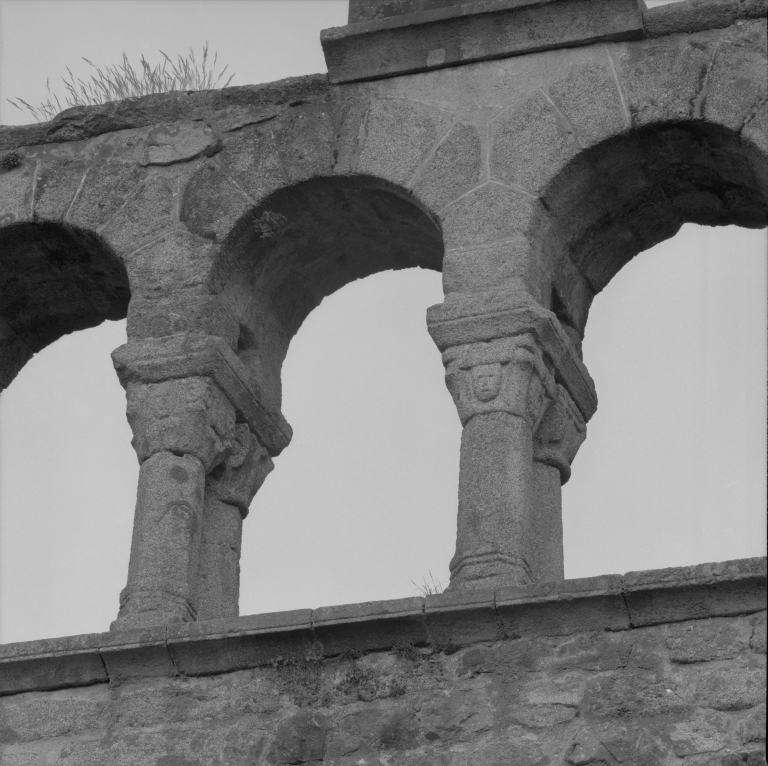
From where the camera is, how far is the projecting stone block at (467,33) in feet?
36.2

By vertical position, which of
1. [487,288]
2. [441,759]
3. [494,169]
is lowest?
[441,759]

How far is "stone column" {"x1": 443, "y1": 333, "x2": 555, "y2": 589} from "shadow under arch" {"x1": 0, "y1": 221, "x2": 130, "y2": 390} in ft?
6.62

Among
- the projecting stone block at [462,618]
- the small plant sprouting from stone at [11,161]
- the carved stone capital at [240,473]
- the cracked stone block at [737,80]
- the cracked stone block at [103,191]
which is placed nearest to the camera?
the projecting stone block at [462,618]

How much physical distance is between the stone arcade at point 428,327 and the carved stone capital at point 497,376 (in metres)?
0.01

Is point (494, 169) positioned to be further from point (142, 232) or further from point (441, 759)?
point (441, 759)

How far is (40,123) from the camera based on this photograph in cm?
1173

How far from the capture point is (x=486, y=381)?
33.3ft

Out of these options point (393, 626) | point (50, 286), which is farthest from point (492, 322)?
point (50, 286)

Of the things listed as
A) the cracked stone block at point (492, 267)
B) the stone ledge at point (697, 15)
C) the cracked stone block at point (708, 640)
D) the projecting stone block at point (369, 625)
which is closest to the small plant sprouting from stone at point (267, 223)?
the cracked stone block at point (492, 267)

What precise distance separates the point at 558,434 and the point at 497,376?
644 millimetres

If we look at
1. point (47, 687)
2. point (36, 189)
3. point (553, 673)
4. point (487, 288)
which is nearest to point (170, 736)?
point (47, 687)

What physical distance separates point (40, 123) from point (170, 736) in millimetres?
3547

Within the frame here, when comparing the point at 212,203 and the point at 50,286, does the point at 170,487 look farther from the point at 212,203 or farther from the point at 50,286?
the point at 50,286

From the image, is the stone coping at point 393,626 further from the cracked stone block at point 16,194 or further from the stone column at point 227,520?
the cracked stone block at point 16,194
